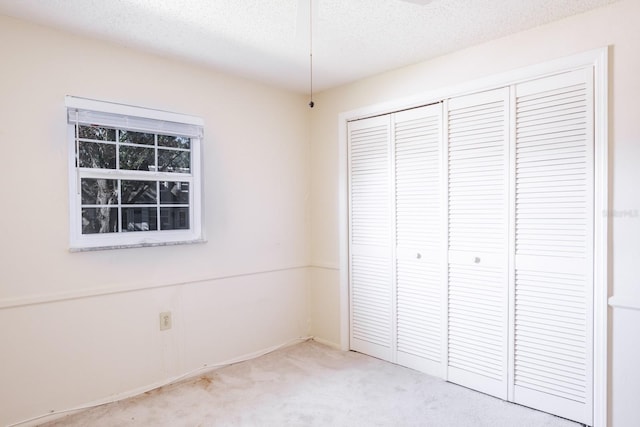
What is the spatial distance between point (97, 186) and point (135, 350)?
1.09 m

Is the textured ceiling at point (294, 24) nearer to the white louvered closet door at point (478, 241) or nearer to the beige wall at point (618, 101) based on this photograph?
the beige wall at point (618, 101)

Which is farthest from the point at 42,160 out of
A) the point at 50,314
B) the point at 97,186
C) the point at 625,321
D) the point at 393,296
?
the point at 625,321

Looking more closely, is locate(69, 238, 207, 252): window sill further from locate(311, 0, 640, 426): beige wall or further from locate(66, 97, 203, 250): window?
locate(311, 0, 640, 426): beige wall

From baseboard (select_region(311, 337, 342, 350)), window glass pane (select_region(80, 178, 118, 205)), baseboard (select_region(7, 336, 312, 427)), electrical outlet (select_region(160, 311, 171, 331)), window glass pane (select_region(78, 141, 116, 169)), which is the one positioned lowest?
baseboard (select_region(311, 337, 342, 350))

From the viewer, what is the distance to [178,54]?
2641 millimetres

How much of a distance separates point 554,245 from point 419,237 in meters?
0.89

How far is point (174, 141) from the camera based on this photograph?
280 centimetres

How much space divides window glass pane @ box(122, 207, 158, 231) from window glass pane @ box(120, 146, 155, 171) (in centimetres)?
28

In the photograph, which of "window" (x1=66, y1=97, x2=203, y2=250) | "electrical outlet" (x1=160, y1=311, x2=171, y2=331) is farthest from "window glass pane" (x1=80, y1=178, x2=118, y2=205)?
"electrical outlet" (x1=160, y1=311, x2=171, y2=331)

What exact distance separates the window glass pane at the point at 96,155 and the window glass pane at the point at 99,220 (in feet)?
0.89

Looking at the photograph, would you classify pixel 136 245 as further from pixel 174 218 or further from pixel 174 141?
pixel 174 141

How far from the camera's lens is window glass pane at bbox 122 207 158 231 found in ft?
8.45

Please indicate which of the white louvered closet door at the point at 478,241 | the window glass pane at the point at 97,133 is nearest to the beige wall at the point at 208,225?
the window glass pane at the point at 97,133

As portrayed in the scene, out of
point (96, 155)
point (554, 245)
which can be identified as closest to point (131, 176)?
point (96, 155)
